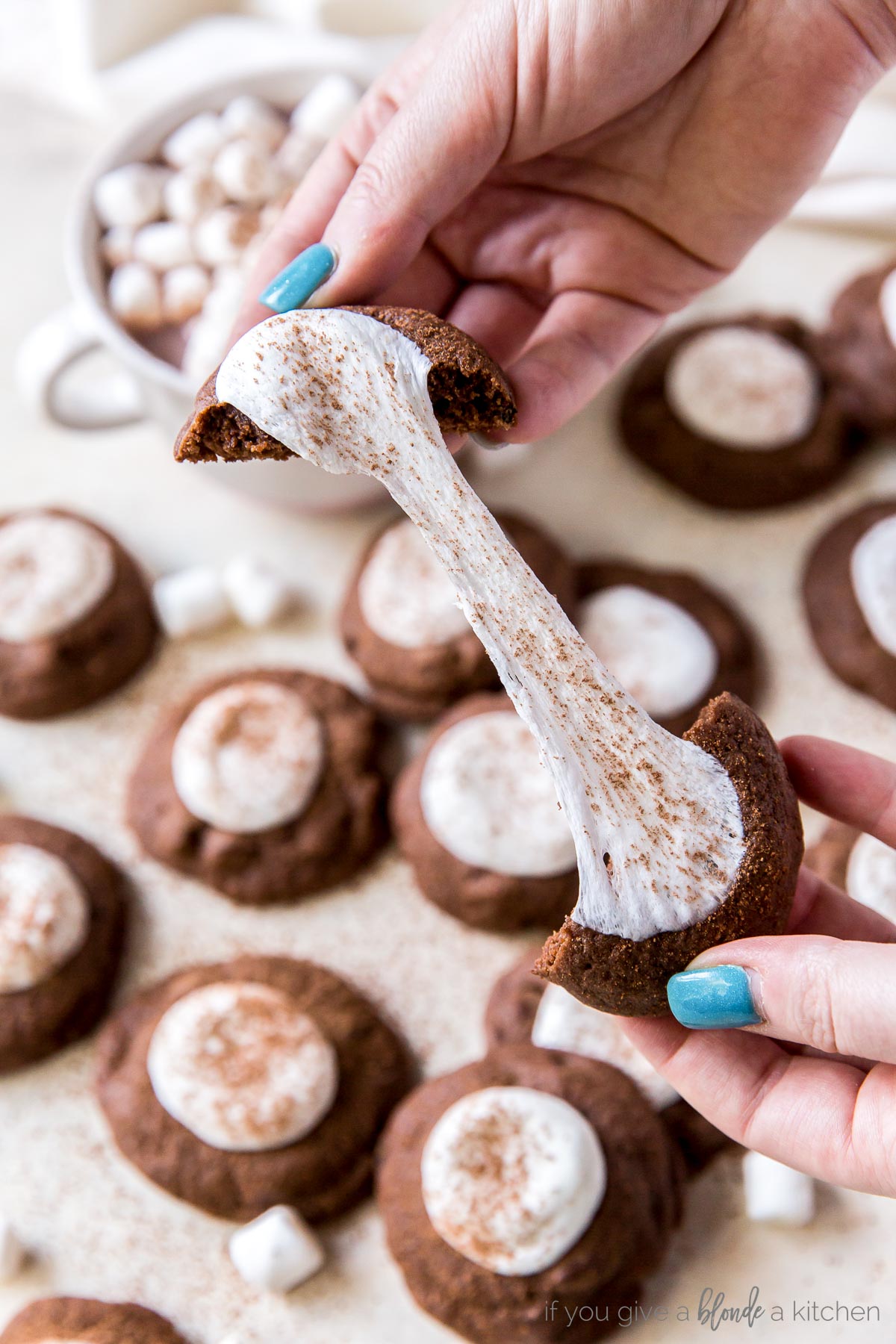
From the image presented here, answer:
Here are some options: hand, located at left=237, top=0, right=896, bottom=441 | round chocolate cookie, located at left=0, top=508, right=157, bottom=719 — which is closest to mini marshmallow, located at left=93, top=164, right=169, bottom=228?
round chocolate cookie, located at left=0, top=508, right=157, bottom=719

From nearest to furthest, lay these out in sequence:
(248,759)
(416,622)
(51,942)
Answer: (51,942)
(248,759)
(416,622)

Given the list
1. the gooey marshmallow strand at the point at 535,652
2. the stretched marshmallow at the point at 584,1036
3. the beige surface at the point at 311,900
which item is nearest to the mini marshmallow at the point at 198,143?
the beige surface at the point at 311,900

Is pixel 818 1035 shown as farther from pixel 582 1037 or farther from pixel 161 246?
pixel 161 246

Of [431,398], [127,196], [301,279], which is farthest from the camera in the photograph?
[127,196]

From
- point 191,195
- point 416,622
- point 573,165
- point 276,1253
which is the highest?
point 573,165

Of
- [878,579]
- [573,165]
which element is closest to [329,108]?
[573,165]

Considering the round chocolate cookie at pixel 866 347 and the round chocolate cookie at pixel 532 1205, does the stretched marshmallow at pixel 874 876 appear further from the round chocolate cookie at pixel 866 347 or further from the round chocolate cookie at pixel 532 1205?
the round chocolate cookie at pixel 866 347
